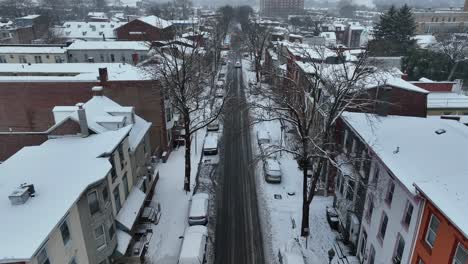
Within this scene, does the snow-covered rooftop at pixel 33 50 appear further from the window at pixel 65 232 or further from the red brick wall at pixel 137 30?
the window at pixel 65 232

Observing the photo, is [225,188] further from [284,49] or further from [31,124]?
[284,49]

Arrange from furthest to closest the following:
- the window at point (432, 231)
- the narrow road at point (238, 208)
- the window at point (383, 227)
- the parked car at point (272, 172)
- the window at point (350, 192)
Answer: the parked car at point (272, 172) → the window at point (350, 192) → the narrow road at point (238, 208) → the window at point (383, 227) → the window at point (432, 231)

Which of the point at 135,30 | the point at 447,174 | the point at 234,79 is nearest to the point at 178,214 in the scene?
the point at 447,174

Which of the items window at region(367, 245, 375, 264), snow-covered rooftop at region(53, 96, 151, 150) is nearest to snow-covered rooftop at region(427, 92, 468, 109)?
window at region(367, 245, 375, 264)

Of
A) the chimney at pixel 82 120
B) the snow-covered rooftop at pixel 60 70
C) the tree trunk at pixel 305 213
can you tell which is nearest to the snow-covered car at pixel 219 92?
the snow-covered rooftop at pixel 60 70

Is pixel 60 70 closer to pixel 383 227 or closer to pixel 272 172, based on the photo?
pixel 272 172

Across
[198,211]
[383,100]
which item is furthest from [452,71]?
[198,211]
